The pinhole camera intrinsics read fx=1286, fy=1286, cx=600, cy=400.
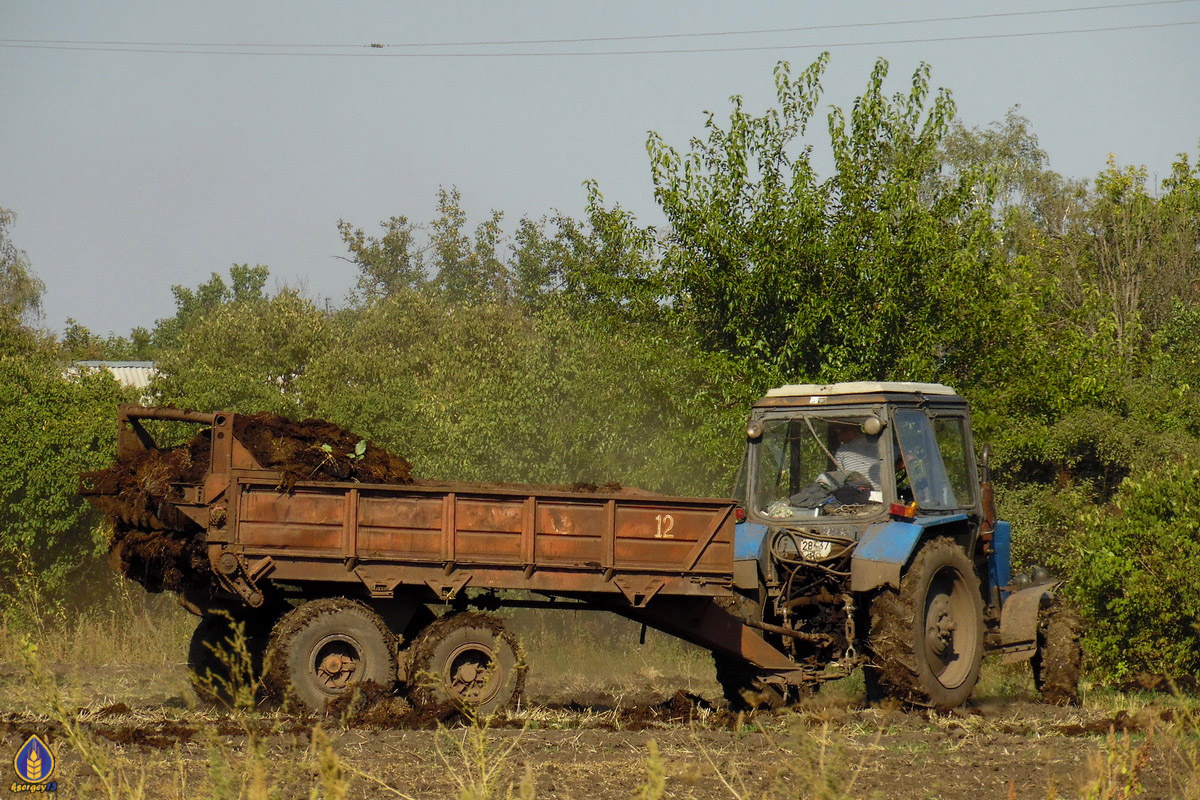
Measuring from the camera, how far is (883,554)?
9438 mm

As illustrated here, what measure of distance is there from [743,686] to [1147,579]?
5401mm

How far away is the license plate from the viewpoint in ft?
32.4

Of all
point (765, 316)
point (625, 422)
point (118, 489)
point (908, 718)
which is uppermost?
point (765, 316)

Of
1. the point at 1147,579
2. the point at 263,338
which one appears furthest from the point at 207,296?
the point at 1147,579

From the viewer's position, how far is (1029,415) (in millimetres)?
16828

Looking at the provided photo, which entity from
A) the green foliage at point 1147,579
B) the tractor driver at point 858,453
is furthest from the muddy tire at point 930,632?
Result: the green foliage at point 1147,579

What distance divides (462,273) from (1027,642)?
50753mm

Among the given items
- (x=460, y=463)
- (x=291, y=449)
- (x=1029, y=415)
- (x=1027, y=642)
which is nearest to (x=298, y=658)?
(x=291, y=449)

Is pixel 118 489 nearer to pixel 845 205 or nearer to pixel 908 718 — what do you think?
pixel 908 718

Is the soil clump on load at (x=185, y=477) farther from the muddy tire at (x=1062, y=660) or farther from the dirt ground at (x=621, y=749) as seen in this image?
the muddy tire at (x=1062, y=660)

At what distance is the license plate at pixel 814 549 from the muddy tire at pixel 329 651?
3.22 metres

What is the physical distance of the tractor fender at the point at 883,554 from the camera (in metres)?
9.36

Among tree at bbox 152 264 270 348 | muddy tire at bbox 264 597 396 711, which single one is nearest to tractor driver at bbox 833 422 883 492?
muddy tire at bbox 264 597 396 711

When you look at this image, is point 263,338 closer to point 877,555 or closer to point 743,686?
point 743,686
